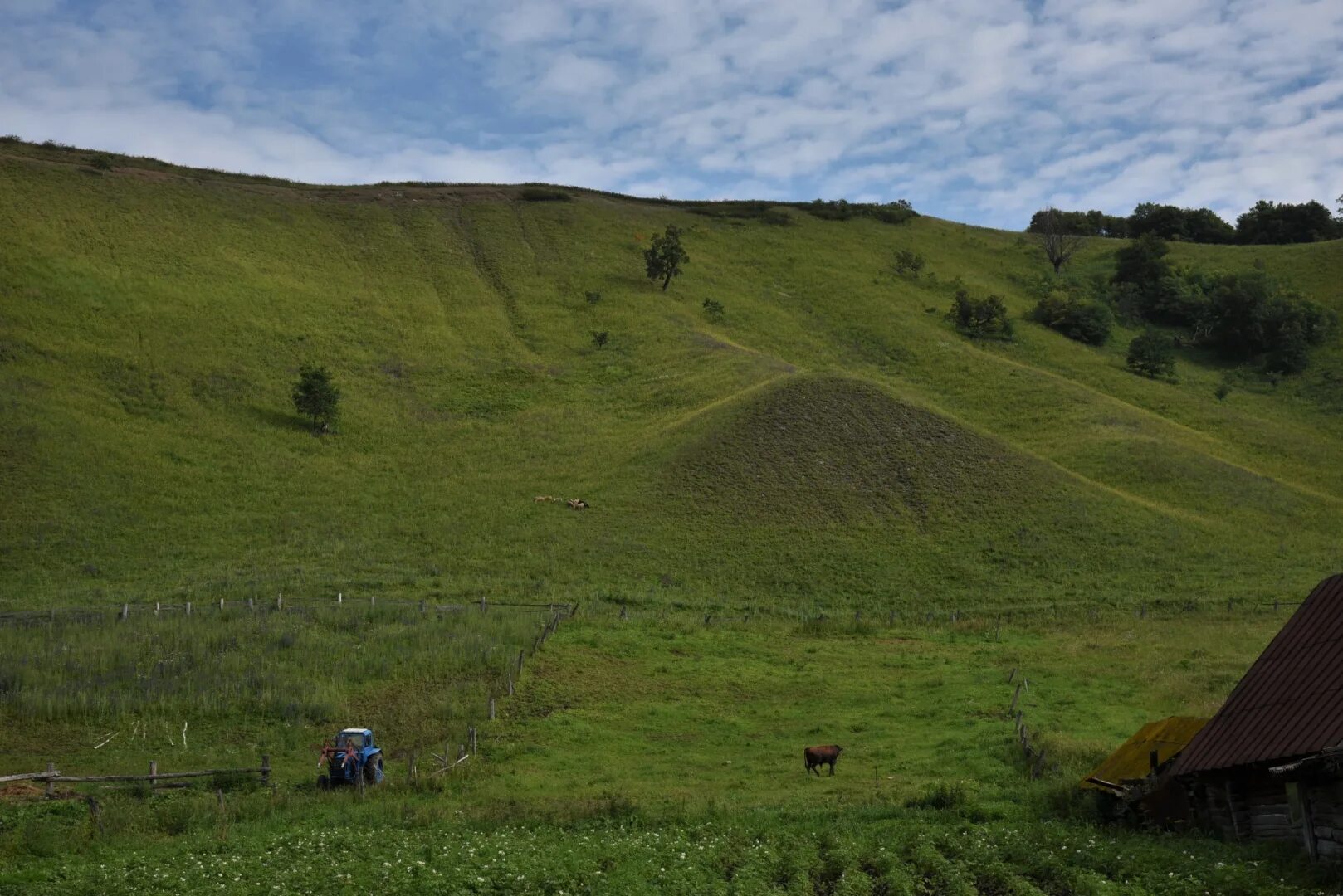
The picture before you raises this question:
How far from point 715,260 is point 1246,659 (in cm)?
8439

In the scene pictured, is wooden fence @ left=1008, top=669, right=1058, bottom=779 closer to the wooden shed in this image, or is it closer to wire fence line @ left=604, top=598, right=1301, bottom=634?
the wooden shed

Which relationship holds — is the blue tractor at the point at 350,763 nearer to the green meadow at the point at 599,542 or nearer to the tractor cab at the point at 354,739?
the tractor cab at the point at 354,739

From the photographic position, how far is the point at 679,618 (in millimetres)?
44938

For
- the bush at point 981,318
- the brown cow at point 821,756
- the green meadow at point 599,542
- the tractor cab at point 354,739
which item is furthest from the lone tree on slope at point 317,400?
the bush at point 981,318

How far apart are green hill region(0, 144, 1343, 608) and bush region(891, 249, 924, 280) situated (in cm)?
211

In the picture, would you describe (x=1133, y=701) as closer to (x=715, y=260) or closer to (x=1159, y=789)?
(x=1159, y=789)

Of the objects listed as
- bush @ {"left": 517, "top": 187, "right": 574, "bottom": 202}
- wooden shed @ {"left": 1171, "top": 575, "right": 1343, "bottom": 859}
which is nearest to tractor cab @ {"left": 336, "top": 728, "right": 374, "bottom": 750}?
wooden shed @ {"left": 1171, "top": 575, "right": 1343, "bottom": 859}

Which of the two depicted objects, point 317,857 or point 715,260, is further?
point 715,260

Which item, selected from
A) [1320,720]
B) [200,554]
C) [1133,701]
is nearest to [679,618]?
[1133,701]

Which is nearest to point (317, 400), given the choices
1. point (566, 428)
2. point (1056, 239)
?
point (566, 428)

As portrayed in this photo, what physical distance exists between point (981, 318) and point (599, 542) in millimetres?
58478

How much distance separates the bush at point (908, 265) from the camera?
116875mm

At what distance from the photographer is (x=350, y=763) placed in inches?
995

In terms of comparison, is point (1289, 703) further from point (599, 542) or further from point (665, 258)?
point (665, 258)
